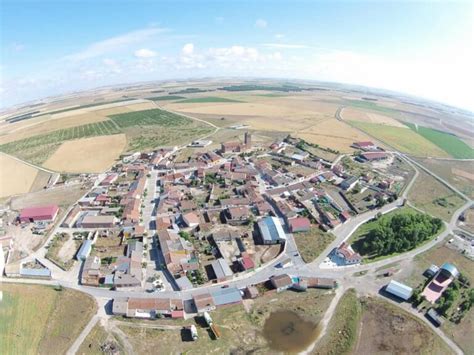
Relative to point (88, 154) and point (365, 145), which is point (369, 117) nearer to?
point (365, 145)

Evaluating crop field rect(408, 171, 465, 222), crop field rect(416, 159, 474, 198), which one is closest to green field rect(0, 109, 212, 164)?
crop field rect(408, 171, 465, 222)

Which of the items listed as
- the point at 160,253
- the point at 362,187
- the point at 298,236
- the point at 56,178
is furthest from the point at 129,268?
the point at 362,187

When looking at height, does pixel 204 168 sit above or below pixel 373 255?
above

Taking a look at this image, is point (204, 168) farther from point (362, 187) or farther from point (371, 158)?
point (371, 158)

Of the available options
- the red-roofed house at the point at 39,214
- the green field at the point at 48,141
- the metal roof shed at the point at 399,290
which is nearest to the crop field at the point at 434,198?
the metal roof shed at the point at 399,290

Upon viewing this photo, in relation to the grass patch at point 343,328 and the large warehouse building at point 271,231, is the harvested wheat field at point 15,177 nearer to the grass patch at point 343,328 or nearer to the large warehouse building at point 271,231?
the large warehouse building at point 271,231

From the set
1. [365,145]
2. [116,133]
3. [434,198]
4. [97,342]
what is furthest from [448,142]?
[116,133]
